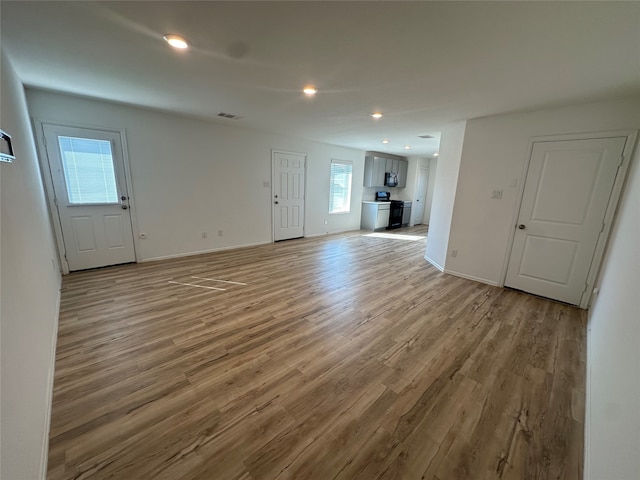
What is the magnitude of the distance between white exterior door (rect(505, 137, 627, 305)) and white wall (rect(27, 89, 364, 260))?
4.51 m

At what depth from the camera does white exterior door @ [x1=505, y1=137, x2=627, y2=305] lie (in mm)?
2926

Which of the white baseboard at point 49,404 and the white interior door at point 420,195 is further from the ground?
the white interior door at point 420,195

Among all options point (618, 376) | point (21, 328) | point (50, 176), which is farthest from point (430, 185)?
point (21, 328)

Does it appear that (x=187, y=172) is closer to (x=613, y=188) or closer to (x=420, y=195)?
(x=613, y=188)

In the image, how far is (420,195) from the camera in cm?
909

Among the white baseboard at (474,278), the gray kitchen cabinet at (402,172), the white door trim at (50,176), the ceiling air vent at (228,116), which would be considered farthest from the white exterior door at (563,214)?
the white door trim at (50,176)

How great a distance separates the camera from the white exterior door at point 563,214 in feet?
9.60

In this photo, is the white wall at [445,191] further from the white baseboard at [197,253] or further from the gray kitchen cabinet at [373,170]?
the white baseboard at [197,253]

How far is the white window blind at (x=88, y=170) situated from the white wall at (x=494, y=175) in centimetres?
529

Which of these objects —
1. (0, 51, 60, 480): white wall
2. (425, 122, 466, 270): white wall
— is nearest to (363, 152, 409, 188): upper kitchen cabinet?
(425, 122, 466, 270): white wall

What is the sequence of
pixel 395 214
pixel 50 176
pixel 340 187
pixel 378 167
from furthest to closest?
pixel 395 214
pixel 378 167
pixel 340 187
pixel 50 176

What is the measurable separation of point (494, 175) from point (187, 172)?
486 cm

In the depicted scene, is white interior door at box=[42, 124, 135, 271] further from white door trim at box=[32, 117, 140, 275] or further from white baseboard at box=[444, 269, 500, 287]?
white baseboard at box=[444, 269, 500, 287]

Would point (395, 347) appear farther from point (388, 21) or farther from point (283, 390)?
point (388, 21)
